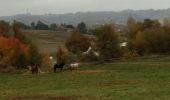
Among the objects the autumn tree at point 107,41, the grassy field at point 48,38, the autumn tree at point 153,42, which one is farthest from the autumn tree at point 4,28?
the grassy field at point 48,38

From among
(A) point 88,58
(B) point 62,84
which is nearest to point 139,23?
(A) point 88,58

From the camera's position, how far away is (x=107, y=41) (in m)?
108

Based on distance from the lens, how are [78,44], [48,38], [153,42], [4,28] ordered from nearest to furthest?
[153,42] < [4,28] < [78,44] < [48,38]

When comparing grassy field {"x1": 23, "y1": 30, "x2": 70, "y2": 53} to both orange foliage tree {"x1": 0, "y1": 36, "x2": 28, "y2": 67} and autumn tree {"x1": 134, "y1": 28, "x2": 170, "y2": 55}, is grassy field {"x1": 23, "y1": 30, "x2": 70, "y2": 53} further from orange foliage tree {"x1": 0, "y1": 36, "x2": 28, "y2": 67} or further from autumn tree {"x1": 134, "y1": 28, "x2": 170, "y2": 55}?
orange foliage tree {"x1": 0, "y1": 36, "x2": 28, "y2": 67}

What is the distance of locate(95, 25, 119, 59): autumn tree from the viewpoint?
106 meters

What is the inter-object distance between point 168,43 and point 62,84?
7467cm

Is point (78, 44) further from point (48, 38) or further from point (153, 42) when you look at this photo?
point (48, 38)

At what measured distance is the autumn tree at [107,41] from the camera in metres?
106

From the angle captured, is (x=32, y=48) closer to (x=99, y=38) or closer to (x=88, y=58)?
(x=88, y=58)

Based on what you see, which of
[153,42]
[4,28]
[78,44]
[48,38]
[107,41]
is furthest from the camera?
[48,38]

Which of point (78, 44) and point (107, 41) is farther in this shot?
point (78, 44)

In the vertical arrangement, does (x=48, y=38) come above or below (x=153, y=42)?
below

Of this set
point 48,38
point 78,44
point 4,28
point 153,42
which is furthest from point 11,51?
point 48,38

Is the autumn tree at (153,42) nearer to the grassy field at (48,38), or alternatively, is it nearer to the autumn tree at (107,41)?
the autumn tree at (107,41)
